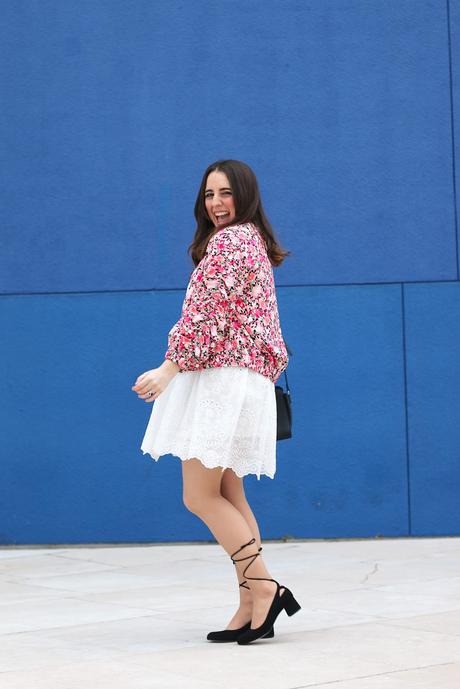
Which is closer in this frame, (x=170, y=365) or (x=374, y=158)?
(x=170, y=365)

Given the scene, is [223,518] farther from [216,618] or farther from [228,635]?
[216,618]

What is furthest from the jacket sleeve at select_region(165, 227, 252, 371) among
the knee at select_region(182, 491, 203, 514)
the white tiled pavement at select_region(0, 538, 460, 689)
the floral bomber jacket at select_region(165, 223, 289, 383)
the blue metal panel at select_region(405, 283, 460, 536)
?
the blue metal panel at select_region(405, 283, 460, 536)

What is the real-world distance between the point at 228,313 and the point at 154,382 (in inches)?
15.7

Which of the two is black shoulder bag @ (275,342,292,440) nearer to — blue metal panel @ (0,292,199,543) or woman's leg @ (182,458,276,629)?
woman's leg @ (182,458,276,629)

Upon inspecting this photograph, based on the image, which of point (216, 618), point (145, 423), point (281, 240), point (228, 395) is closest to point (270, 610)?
point (216, 618)

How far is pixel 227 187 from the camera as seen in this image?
463 cm

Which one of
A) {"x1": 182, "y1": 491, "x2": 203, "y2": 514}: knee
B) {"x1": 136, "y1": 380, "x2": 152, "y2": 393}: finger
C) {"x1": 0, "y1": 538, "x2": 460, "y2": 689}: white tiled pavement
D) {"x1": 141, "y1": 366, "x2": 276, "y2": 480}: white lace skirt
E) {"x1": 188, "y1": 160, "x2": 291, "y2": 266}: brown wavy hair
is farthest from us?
{"x1": 188, "y1": 160, "x2": 291, "y2": 266}: brown wavy hair

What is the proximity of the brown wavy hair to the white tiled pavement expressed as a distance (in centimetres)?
148

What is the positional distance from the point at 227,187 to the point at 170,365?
0.75m

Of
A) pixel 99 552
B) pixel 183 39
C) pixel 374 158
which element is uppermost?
pixel 183 39

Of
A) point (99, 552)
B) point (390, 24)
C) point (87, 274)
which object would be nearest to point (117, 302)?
point (87, 274)

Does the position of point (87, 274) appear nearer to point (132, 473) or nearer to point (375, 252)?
point (132, 473)

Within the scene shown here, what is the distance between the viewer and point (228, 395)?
174 inches

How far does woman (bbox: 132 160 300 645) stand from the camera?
4.39 meters
